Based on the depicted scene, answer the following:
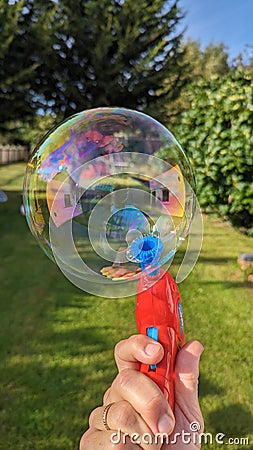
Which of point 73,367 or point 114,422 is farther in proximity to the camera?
point 73,367

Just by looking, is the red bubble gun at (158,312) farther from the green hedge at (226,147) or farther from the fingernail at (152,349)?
the green hedge at (226,147)

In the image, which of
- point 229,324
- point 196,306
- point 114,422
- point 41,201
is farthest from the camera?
point 196,306

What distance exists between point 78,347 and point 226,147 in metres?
3.86

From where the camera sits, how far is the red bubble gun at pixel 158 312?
1.23 m

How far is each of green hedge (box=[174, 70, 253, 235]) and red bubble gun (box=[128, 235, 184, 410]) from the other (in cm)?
456

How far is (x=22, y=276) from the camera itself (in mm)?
5258

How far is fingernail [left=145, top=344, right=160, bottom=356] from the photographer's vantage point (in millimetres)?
1207

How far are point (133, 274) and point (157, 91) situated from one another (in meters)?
20.5

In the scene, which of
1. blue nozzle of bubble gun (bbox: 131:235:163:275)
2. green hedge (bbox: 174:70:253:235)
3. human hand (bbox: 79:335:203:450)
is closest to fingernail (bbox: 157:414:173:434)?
human hand (bbox: 79:335:203:450)

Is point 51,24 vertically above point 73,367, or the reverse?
point 51,24

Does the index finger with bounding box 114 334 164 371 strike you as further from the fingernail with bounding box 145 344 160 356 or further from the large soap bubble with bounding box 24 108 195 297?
the large soap bubble with bounding box 24 108 195 297

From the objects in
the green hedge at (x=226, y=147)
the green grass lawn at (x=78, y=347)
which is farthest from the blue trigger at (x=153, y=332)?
the green hedge at (x=226, y=147)

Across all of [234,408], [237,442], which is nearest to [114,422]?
[237,442]

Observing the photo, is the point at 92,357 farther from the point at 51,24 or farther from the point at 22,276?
the point at 51,24
